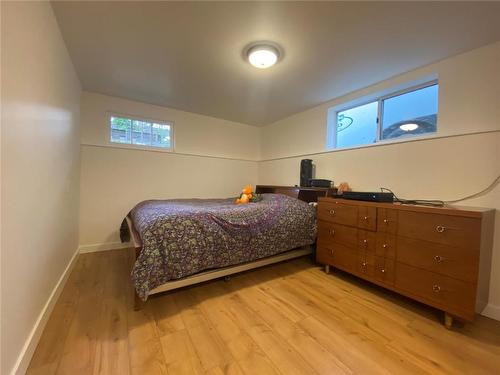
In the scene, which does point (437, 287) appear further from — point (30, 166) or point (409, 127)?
point (30, 166)

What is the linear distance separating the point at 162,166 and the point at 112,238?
1.31 metres

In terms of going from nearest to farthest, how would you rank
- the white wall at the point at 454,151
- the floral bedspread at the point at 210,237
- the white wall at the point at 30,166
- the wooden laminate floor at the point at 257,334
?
the white wall at the point at 30,166 < the wooden laminate floor at the point at 257,334 < the floral bedspread at the point at 210,237 < the white wall at the point at 454,151

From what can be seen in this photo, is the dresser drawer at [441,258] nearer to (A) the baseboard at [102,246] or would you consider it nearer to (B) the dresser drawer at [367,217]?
(B) the dresser drawer at [367,217]

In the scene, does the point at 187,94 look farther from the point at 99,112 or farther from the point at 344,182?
the point at 344,182

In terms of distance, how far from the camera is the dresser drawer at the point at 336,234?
2.12m

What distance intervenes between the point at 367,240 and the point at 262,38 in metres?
2.07

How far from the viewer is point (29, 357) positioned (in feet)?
3.76

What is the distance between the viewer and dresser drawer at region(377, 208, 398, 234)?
181 cm

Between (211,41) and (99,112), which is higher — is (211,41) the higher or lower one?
the higher one

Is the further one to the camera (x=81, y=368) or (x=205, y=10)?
(x=205, y=10)

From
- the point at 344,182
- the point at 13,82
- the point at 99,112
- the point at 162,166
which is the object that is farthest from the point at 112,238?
the point at 344,182

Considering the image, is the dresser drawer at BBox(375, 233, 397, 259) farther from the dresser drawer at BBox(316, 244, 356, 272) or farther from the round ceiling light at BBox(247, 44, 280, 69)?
the round ceiling light at BBox(247, 44, 280, 69)

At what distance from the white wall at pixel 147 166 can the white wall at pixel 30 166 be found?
1080mm

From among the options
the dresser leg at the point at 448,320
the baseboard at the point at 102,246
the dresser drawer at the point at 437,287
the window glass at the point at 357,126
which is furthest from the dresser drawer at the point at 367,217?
the baseboard at the point at 102,246
